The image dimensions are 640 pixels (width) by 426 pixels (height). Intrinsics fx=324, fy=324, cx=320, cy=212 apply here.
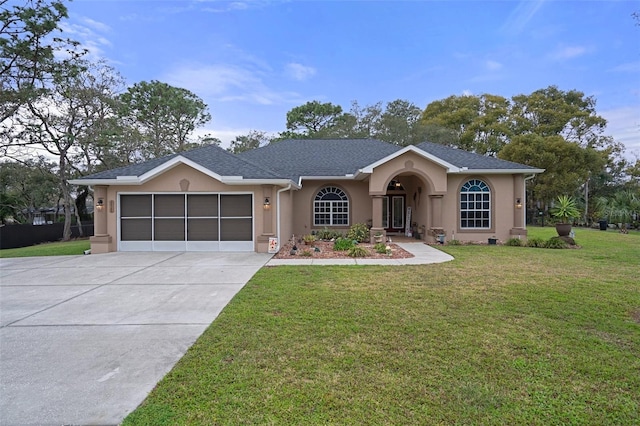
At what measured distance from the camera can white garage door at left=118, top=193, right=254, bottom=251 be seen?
40.8 feet

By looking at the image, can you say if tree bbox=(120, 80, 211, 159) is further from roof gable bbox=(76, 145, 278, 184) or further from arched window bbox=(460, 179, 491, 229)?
arched window bbox=(460, 179, 491, 229)

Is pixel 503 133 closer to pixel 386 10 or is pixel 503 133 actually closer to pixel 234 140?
pixel 386 10

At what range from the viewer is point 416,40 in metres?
19.4

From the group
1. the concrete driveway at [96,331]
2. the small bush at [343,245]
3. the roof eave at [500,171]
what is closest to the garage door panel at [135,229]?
the concrete driveway at [96,331]

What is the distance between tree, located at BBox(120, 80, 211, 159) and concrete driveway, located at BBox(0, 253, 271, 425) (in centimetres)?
2397

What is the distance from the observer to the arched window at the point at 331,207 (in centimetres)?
1639

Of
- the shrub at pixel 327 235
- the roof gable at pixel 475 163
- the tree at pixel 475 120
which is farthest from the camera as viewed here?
the tree at pixel 475 120

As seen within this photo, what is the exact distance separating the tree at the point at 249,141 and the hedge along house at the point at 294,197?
61.3 ft

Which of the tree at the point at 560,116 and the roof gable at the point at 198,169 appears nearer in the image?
the roof gable at the point at 198,169

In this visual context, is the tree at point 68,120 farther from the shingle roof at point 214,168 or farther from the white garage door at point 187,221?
the white garage door at point 187,221

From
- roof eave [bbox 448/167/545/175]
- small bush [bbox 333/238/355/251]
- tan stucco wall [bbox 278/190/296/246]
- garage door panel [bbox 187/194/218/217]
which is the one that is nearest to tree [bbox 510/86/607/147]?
roof eave [bbox 448/167/545/175]

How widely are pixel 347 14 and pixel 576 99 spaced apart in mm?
27433

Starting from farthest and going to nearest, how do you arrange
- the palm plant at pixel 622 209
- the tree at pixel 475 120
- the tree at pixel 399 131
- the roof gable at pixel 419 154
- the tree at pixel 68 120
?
1. the tree at pixel 475 120
2. the tree at pixel 399 131
3. the palm plant at pixel 622 209
4. the tree at pixel 68 120
5. the roof gable at pixel 419 154

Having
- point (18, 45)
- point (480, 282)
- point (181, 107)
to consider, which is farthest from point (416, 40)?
point (181, 107)
